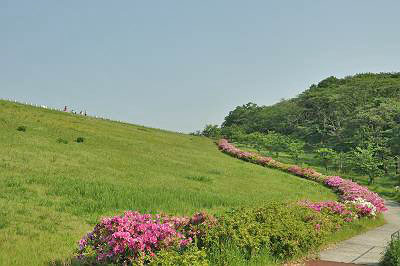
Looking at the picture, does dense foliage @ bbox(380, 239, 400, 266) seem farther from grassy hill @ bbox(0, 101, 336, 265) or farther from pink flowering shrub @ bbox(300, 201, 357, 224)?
grassy hill @ bbox(0, 101, 336, 265)

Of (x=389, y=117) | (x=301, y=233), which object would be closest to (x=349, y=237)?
(x=301, y=233)

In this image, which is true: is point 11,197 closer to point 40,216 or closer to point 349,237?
point 40,216

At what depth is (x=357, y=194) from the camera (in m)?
21.2

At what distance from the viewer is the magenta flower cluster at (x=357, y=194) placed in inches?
750

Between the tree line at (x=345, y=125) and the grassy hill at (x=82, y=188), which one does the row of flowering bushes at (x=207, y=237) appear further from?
the tree line at (x=345, y=125)

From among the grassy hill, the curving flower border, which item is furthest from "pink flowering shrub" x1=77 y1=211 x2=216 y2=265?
the curving flower border

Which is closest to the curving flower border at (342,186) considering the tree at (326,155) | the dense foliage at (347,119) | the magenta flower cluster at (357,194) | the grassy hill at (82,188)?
the magenta flower cluster at (357,194)

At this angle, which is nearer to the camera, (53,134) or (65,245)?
(65,245)

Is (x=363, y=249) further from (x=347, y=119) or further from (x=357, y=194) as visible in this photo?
(x=347, y=119)

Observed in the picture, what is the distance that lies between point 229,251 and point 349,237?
6824mm

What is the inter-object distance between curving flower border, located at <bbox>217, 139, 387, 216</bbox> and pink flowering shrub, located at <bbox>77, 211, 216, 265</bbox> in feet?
35.6

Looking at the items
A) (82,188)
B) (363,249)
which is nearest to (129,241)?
(363,249)

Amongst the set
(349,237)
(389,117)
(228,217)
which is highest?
(389,117)

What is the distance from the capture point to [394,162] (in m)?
44.6
